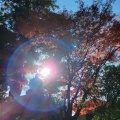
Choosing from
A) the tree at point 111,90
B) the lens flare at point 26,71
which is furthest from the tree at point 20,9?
the tree at point 111,90

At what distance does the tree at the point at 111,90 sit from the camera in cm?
1584

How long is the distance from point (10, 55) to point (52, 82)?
7.91 metres

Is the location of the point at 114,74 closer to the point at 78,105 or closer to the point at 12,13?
the point at 78,105

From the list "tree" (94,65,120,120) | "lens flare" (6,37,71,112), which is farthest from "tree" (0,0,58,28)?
"tree" (94,65,120,120)

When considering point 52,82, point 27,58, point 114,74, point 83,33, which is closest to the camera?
point 83,33

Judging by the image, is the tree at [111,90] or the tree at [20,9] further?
the tree at [20,9]

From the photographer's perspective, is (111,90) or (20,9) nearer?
(111,90)

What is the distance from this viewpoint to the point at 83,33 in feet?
43.5

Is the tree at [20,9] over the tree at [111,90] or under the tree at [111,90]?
over

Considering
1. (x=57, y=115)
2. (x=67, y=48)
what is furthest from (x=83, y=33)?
(x=57, y=115)

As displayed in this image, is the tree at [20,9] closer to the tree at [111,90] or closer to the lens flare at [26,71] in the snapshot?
the lens flare at [26,71]

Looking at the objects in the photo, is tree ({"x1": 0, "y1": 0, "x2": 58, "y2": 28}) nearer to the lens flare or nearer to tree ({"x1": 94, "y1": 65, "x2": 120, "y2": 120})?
the lens flare

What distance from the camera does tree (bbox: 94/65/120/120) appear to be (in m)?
15.8

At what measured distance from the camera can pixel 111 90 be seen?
1605 cm
